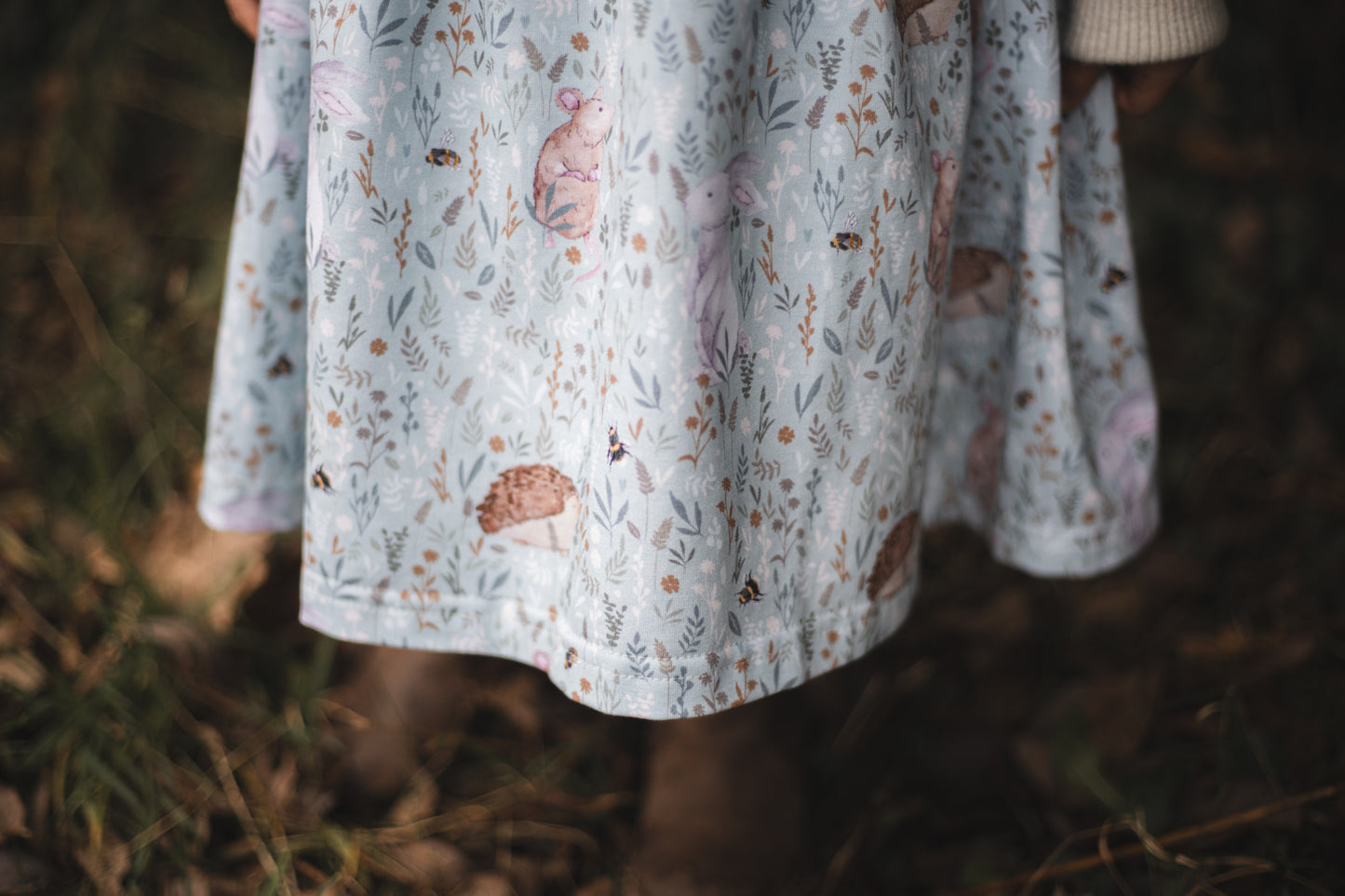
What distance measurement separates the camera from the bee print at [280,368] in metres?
0.67

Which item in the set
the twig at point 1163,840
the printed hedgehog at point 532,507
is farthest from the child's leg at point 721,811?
the printed hedgehog at point 532,507

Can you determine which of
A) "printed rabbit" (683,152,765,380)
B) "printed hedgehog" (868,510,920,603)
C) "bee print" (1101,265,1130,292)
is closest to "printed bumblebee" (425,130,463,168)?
"printed rabbit" (683,152,765,380)

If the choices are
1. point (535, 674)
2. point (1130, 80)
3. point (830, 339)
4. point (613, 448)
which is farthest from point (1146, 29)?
point (535, 674)

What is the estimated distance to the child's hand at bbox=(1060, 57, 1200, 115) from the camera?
0.60m

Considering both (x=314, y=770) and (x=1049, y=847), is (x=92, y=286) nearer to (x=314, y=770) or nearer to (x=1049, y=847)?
(x=314, y=770)

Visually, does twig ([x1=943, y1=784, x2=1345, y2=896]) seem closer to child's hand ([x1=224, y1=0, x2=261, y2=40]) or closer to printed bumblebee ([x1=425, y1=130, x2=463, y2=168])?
printed bumblebee ([x1=425, y1=130, x2=463, y2=168])

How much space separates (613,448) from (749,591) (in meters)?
0.13

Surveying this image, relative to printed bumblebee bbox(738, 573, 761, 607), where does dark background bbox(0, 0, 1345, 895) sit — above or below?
below

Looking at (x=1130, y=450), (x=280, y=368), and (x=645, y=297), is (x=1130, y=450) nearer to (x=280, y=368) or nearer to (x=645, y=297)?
(x=645, y=297)

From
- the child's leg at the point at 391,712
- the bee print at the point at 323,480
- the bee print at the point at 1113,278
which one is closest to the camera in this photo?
the bee print at the point at 323,480

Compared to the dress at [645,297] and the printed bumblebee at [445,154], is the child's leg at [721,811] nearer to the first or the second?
the dress at [645,297]

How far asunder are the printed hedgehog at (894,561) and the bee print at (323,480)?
1.23 ft

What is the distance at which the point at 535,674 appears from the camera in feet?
3.33

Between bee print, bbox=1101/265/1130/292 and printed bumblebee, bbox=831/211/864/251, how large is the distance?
0.29m
